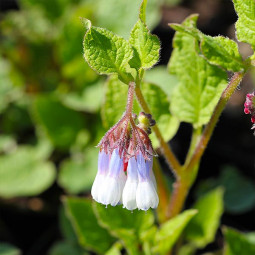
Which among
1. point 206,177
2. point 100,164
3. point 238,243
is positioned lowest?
point 206,177

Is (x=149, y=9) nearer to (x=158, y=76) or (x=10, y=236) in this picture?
(x=158, y=76)

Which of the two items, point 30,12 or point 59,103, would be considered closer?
point 59,103

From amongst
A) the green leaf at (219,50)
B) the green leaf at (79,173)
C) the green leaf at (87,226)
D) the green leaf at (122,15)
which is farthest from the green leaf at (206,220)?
the green leaf at (122,15)

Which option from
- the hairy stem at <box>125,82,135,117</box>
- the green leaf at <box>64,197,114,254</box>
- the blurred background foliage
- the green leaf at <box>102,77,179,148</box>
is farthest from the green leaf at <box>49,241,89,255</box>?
the hairy stem at <box>125,82,135,117</box>

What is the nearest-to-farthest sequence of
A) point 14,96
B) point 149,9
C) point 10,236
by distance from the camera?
1. point 10,236
2. point 149,9
3. point 14,96

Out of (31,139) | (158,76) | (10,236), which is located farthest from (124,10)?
(10,236)
